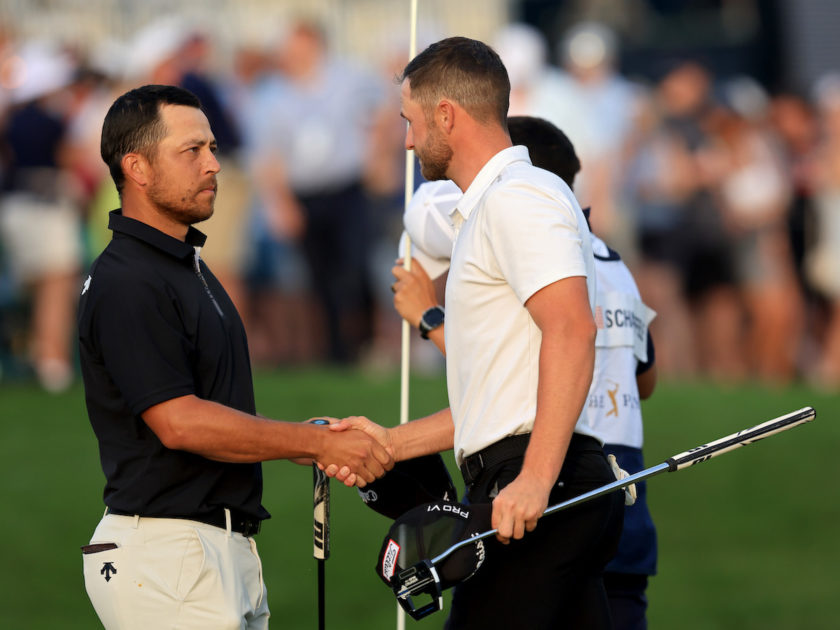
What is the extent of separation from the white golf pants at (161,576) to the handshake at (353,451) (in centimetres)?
49

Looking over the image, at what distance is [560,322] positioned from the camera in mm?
3818

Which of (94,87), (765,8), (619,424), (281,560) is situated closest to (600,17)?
(765,8)

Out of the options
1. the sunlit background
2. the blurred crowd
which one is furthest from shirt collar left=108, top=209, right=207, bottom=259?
the blurred crowd

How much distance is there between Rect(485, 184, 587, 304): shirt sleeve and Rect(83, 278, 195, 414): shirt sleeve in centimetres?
95

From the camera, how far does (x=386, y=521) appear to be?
9.87 meters

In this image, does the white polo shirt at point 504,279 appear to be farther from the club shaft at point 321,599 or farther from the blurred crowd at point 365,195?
the blurred crowd at point 365,195

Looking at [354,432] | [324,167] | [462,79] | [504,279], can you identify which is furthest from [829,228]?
[504,279]

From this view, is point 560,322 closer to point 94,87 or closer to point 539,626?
point 539,626

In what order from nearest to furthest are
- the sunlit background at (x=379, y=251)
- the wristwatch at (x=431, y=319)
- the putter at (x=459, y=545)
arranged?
the putter at (x=459, y=545) < the wristwatch at (x=431, y=319) < the sunlit background at (x=379, y=251)

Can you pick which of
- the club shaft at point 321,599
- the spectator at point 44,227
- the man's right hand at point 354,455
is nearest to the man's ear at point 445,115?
the man's right hand at point 354,455

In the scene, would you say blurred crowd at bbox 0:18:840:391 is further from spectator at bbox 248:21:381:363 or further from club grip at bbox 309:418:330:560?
club grip at bbox 309:418:330:560

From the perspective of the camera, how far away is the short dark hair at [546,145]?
4.87m

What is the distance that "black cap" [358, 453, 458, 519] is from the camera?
482 cm

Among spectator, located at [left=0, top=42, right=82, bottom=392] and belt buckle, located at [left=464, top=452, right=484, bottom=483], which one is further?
spectator, located at [left=0, top=42, right=82, bottom=392]
